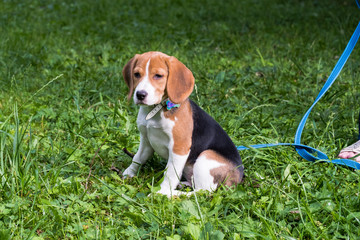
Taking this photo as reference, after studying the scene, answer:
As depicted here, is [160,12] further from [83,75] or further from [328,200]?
[328,200]

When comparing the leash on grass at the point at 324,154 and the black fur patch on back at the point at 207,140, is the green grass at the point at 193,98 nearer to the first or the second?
the leash on grass at the point at 324,154

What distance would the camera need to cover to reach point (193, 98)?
530 cm

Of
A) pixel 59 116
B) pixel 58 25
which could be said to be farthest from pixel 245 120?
pixel 58 25

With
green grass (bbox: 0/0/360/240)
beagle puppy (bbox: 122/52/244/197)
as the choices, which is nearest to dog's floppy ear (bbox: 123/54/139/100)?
beagle puppy (bbox: 122/52/244/197)

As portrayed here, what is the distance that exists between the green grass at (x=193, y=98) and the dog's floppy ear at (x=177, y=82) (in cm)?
61

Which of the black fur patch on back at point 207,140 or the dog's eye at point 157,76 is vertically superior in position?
the dog's eye at point 157,76

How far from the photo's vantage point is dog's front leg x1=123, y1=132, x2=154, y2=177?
11.6 ft

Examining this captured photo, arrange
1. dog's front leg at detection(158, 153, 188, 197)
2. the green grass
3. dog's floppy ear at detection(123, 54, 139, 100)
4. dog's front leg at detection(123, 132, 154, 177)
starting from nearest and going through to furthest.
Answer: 1. the green grass
2. dog's floppy ear at detection(123, 54, 139, 100)
3. dog's front leg at detection(158, 153, 188, 197)
4. dog's front leg at detection(123, 132, 154, 177)

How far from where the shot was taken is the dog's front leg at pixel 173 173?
128 inches

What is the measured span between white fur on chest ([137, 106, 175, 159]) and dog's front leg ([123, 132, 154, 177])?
13cm

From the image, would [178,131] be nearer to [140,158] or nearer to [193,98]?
[140,158]

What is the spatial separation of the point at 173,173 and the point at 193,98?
7.00 ft

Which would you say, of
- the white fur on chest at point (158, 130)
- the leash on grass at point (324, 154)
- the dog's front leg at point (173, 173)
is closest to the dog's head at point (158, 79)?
the white fur on chest at point (158, 130)

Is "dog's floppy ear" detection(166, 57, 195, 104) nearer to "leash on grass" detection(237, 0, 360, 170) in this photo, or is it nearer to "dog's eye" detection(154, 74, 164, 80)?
"dog's eye" detection(154, 74, 164, 80)
